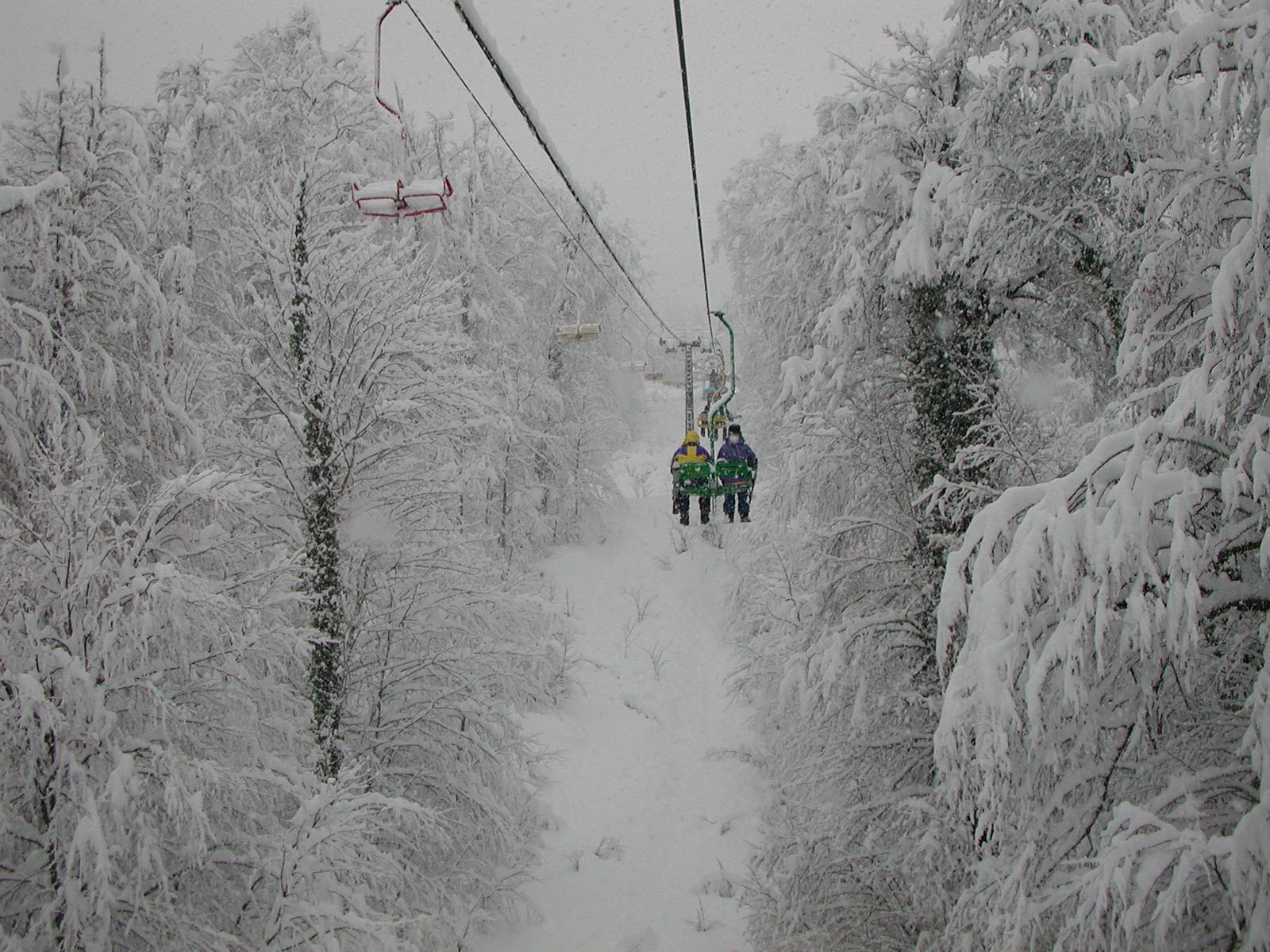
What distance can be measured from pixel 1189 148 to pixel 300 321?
292 inches

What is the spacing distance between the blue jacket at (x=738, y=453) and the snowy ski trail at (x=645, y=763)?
208 centimetres

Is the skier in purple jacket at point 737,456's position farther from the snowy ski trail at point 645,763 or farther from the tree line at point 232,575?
the tree line at point 232,575

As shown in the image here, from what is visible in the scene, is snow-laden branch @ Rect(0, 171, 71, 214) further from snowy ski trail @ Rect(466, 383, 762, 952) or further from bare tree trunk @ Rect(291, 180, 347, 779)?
snowy ski trail @ Rect(466, 383, 762, 952)

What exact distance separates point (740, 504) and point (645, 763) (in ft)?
16.6

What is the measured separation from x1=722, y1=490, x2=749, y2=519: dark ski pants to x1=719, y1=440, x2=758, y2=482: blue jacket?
673mm

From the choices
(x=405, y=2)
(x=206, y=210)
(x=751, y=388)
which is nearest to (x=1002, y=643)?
(x=405, y=2)

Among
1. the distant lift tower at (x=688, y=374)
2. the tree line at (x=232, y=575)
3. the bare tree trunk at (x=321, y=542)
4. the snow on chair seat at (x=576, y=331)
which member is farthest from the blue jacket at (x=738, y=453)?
the bare tree trunk at (x=321, y=542)

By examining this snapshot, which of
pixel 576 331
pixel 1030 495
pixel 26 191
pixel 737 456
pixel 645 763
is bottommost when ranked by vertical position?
pixel 645 763

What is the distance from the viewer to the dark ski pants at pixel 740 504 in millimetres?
12967

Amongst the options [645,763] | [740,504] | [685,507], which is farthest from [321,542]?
[645,763]

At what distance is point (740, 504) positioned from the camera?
13141 mm

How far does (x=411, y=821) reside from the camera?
6.30m

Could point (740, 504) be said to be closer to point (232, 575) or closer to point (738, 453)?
point (738, 453)

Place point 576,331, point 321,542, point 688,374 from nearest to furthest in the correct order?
1. point 321,542
2. point 576,331
3. point 688,374
